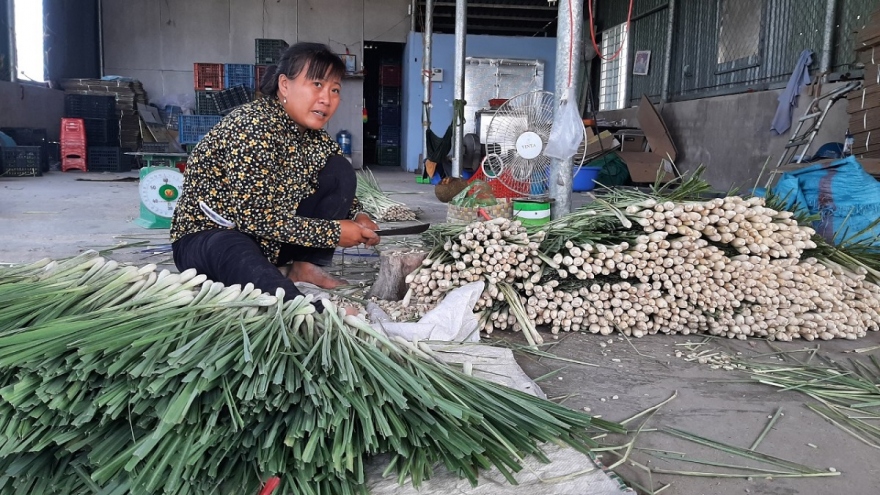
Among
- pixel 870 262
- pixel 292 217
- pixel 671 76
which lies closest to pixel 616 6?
pixel 671 76

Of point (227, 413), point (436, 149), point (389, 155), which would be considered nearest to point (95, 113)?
point (436, 149)

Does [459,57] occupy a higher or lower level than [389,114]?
higher

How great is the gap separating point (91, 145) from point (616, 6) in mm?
8351

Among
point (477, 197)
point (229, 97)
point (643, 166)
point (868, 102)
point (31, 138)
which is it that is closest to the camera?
point (477, 197)

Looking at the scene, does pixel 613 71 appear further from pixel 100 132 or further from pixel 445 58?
pixel 100 132

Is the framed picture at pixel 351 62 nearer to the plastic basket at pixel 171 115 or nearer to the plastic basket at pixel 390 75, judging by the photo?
the plastic basket at pixel 390 75

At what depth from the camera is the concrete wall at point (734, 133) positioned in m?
5.30

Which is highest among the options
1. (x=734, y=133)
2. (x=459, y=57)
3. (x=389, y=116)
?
(x=459, y=57)

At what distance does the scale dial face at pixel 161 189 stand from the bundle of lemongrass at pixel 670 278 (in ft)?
7.46

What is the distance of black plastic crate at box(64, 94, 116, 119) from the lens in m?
9.68

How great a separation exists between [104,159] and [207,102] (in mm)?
1834

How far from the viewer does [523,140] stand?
3805 mm

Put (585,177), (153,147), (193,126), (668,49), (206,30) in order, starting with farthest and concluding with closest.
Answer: (206,30) < (153,147) < (193,126) < (668,49) < (585,177)

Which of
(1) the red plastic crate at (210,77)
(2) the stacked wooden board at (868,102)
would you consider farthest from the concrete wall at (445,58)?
(2) the stacked wooden board at (868,102)
